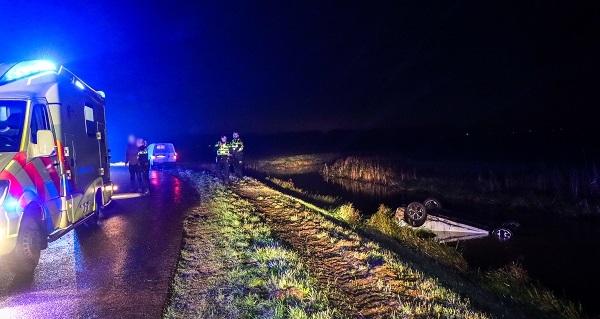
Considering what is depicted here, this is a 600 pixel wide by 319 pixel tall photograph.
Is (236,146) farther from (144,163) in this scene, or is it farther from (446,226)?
(446,226)

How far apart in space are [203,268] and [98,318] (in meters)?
1.88

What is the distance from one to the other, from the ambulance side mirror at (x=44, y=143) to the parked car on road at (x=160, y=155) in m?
21.6

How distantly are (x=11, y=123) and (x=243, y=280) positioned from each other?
13.5 ft

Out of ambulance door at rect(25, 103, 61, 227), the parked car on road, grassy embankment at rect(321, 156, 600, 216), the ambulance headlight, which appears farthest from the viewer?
the parked car on road

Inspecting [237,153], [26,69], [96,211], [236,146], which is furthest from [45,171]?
[237,153]

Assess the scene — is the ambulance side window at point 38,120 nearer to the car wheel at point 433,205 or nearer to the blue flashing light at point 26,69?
the blue flashing light at point 26,69

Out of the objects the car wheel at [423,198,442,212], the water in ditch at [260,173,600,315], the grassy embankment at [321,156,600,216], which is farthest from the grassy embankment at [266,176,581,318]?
the grassy embankment at [321,156,600,216]

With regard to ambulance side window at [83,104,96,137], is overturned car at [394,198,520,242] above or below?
below

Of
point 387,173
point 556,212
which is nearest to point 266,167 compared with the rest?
point 387,173

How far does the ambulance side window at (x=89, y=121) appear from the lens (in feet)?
29.5

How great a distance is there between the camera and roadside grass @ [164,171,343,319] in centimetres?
486

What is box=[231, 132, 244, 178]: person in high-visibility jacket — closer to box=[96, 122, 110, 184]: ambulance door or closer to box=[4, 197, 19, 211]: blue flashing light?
box=[96, 122, 110, 184]: ambulance door

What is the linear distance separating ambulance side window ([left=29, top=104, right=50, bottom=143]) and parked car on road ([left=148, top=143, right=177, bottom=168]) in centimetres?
2088

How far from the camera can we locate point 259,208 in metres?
11.4
